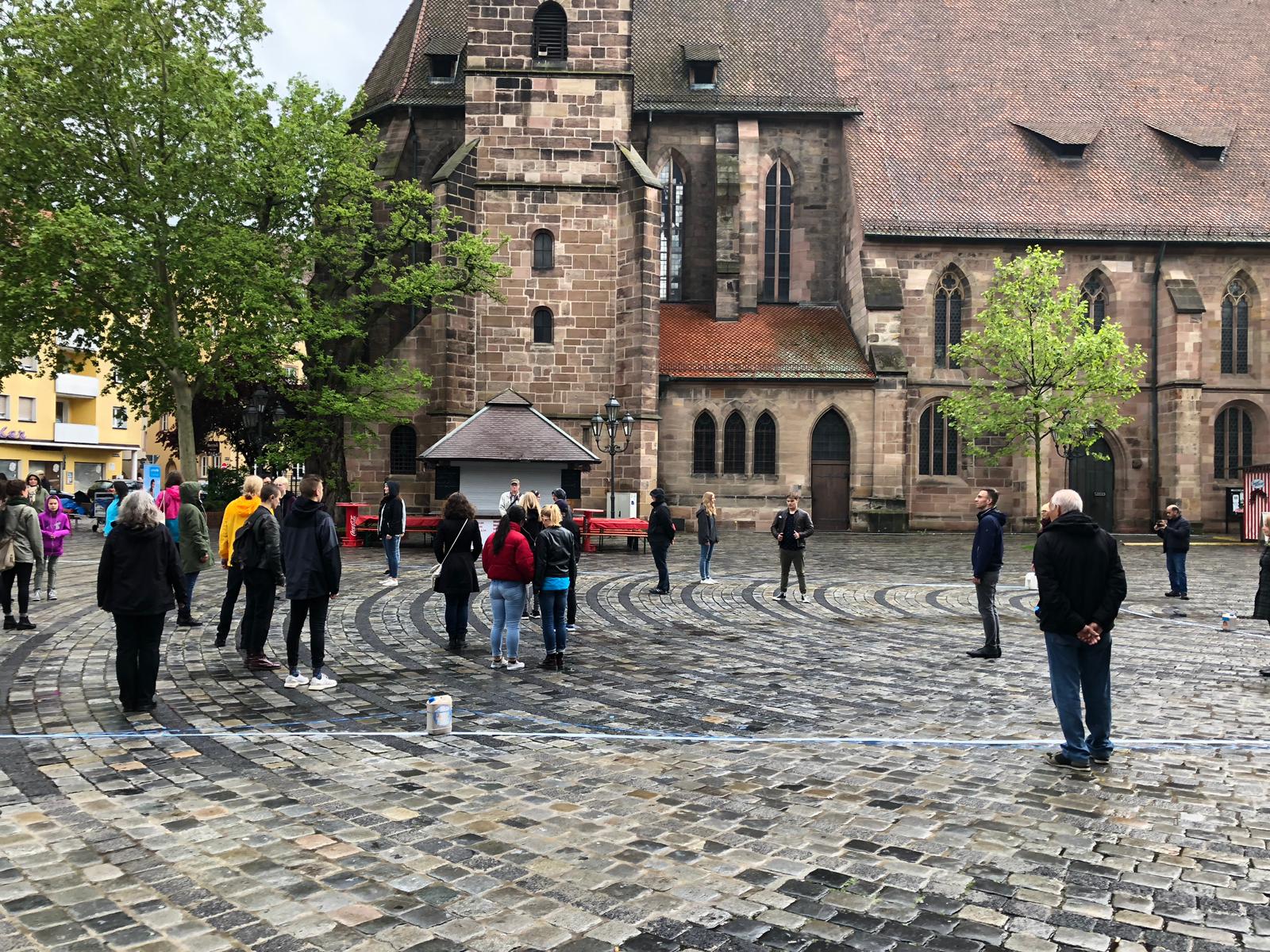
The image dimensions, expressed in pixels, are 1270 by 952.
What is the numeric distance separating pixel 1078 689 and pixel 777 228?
30.6 m

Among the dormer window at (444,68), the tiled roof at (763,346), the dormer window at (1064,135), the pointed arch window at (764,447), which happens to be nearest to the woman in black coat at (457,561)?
the tiled roof at (763,346)

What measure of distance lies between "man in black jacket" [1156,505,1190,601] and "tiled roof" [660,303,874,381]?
52.4ft

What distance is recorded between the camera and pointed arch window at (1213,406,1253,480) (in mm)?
32344

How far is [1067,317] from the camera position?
28969mm

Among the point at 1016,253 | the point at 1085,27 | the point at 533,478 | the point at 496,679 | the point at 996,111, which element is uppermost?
the point at 1085,27

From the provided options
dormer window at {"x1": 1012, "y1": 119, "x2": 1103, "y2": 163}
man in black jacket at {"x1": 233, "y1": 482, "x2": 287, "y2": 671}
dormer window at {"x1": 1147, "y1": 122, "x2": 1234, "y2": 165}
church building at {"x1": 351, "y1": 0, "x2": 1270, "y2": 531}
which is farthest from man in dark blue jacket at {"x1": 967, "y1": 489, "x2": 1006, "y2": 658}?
dormer window at {"x1": 1147, "y1": 122, "x2": 1234, "y2": 165}

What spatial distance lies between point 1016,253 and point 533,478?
20.7 m

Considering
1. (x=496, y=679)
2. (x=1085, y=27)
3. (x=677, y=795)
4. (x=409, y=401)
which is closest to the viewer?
(x=677, y=795)

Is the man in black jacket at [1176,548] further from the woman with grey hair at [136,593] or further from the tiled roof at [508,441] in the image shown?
the woman with grey hair at [136,593]

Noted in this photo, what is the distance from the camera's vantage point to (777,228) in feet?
112

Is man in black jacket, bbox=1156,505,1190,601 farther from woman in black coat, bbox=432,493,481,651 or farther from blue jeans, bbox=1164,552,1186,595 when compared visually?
woman in black coat, bbox=432,493,481,651

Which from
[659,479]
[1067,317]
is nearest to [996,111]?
[1067,317]

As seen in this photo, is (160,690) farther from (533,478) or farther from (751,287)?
(751,287)

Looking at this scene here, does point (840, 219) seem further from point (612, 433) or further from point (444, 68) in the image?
point (612, 433)
